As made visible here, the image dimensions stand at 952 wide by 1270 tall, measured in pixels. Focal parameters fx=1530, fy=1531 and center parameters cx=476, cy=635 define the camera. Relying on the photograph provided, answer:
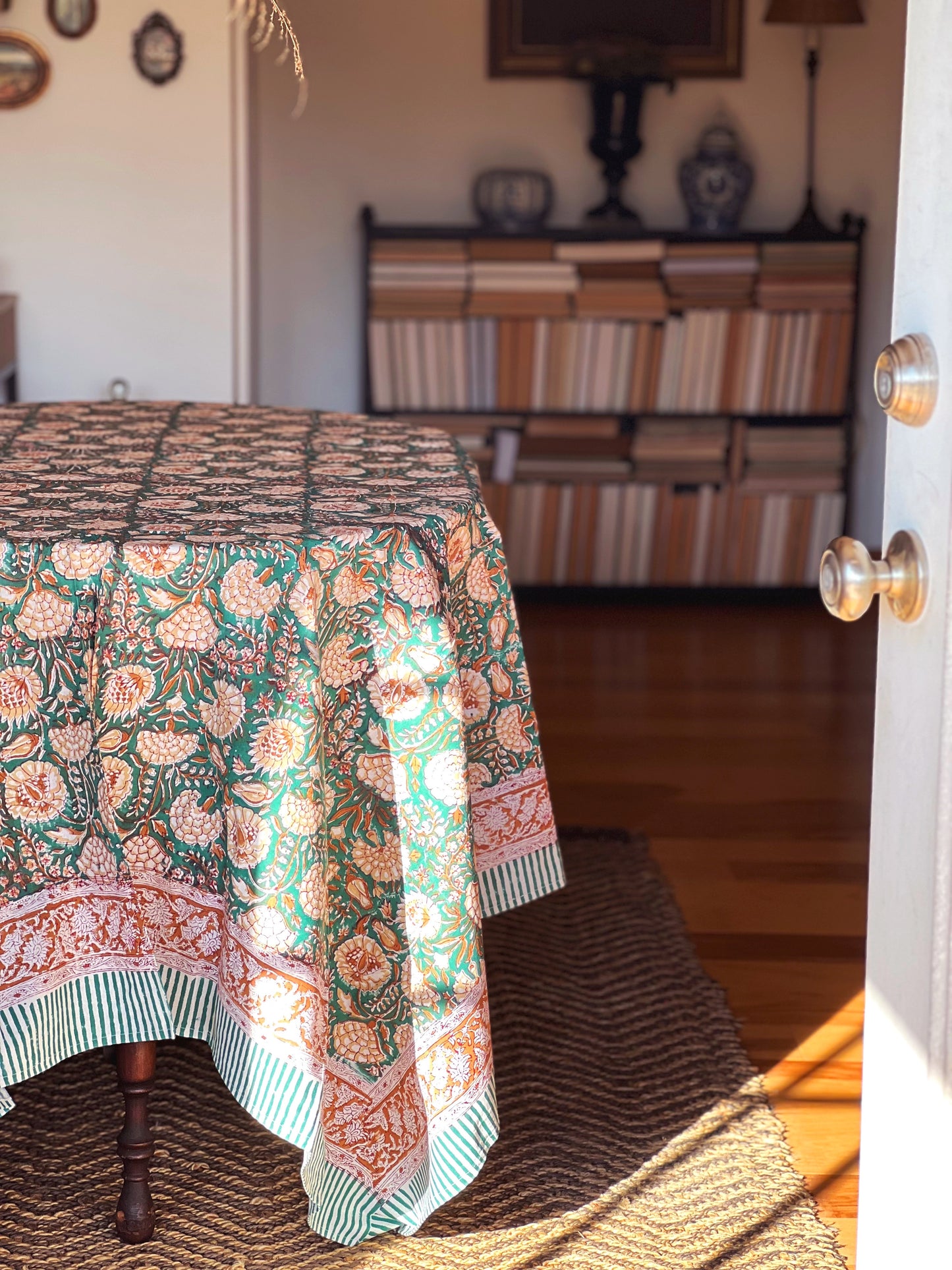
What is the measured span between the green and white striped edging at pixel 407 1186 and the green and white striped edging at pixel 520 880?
307 millimetres

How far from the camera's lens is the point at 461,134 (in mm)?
4605

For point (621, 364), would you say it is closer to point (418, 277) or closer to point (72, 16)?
point (418, 277)

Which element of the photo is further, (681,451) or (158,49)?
(681,451)

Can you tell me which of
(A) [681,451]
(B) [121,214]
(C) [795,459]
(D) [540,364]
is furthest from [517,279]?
(B) [121,214]

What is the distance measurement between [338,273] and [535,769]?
3.16 m

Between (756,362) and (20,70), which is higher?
(20,70)

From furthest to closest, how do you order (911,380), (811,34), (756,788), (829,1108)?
1. (811,34)
2. (756,788)
3. (829,1108)
4. (911,380)

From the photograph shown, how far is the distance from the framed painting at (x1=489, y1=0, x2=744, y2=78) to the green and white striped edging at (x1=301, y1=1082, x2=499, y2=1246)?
365 centimetres

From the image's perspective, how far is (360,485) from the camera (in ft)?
5.87

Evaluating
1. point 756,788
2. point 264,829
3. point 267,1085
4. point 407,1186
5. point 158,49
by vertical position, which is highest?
point 158,49

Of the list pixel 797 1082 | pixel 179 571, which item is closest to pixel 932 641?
pixel 179 571

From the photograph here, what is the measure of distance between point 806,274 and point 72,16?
2.15 meters

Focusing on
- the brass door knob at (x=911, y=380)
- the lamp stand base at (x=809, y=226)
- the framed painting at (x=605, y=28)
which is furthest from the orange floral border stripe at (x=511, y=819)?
the framed painting at (x=605, y=28)

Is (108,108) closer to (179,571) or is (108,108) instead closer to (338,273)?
(338,273)
